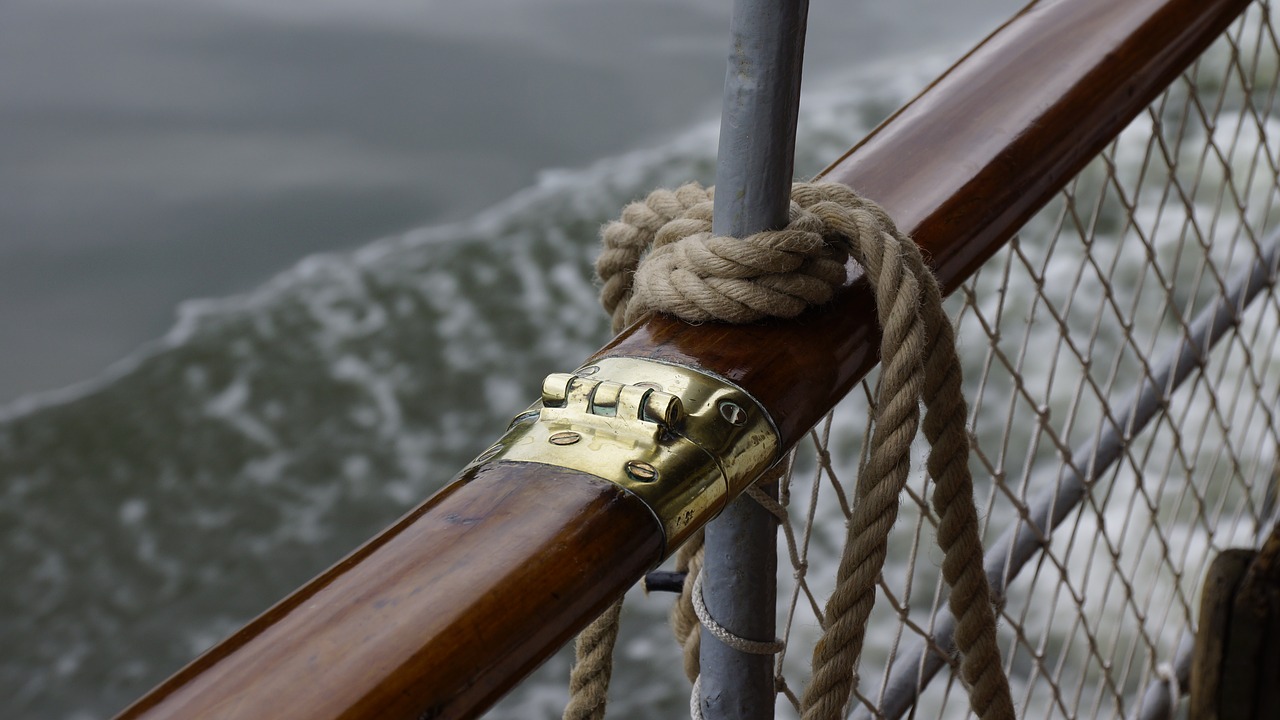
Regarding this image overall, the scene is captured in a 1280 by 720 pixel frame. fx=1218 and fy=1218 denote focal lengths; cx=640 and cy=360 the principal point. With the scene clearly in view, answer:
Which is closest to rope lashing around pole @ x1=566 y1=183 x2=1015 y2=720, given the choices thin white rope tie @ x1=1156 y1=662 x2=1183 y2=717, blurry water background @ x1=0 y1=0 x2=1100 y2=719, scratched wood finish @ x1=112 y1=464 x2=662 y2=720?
scratched wood finish @ x1=112 y1=464 x2=662 y2=720

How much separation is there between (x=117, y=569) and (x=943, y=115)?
289 centimetres

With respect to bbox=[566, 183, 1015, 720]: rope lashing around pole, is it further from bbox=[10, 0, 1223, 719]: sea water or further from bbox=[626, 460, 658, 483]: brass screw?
bbox=[10, 0, 1223, 719]: sea water

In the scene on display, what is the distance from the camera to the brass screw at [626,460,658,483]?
410mm

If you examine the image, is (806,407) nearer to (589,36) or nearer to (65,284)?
(65,284)

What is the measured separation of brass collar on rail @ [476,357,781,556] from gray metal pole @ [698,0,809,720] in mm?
71

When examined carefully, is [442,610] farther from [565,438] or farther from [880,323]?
[880,323]

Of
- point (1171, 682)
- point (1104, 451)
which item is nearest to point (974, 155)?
point (1104, 451)

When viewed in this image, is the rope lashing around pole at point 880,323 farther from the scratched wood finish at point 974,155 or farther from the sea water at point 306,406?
the sea water at point 306,406

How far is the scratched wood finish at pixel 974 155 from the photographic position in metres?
0.47

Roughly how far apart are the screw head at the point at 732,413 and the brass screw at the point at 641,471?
4 centimetres

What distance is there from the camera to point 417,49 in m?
5.22

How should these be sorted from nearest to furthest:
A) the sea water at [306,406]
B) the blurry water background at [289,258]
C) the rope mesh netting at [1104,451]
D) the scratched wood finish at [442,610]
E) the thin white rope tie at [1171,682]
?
the scratched wood finish at [442,610]
the rope mesh netting at [1104,451]
the thin white rope tie at [1171,682]
the sea water at [306,406]
the blurry water background at [289,258]

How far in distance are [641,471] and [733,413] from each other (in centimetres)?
5

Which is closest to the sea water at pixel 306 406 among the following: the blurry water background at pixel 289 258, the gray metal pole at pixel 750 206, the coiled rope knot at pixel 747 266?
the blurry water background at pixel 289 258
